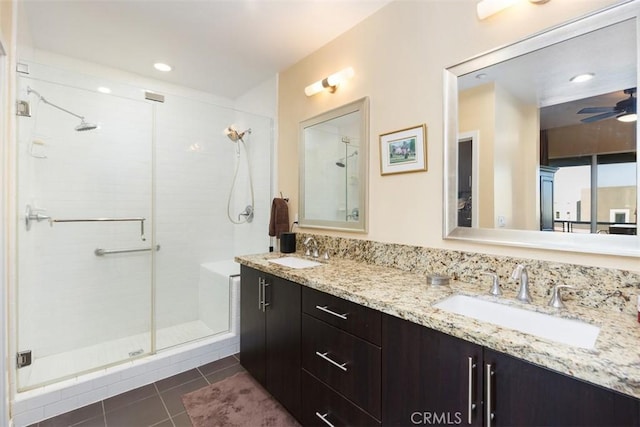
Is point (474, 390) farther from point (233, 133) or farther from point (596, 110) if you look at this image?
point (233, 133)

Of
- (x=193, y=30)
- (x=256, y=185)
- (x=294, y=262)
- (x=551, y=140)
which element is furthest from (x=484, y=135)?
(x=256, y=185)

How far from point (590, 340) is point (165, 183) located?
308 centimetres

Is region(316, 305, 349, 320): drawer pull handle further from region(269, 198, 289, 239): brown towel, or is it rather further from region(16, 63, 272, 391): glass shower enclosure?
region(16, 63, 272, 391): glass shower enclosure

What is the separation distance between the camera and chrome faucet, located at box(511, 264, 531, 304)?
1199 mm

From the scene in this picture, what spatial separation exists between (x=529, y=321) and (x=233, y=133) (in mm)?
2949

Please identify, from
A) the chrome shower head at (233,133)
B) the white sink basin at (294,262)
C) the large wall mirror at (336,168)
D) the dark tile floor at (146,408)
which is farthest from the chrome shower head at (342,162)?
the dark tile floor at (146,408)

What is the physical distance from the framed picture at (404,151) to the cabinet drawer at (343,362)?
1.00 m

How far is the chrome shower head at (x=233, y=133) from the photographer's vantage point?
3137 millimetres

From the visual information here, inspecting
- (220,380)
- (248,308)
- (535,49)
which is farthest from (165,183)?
(535,49)

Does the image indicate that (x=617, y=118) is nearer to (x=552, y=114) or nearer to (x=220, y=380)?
(x=552, y=114)

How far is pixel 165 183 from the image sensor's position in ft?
9.21

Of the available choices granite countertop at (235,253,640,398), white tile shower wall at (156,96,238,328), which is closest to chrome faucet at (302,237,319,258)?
granite countertop at (235,253,640,398)

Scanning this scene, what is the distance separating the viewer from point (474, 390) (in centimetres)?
93

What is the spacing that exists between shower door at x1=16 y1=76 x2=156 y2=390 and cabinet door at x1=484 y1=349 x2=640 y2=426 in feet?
7.86
